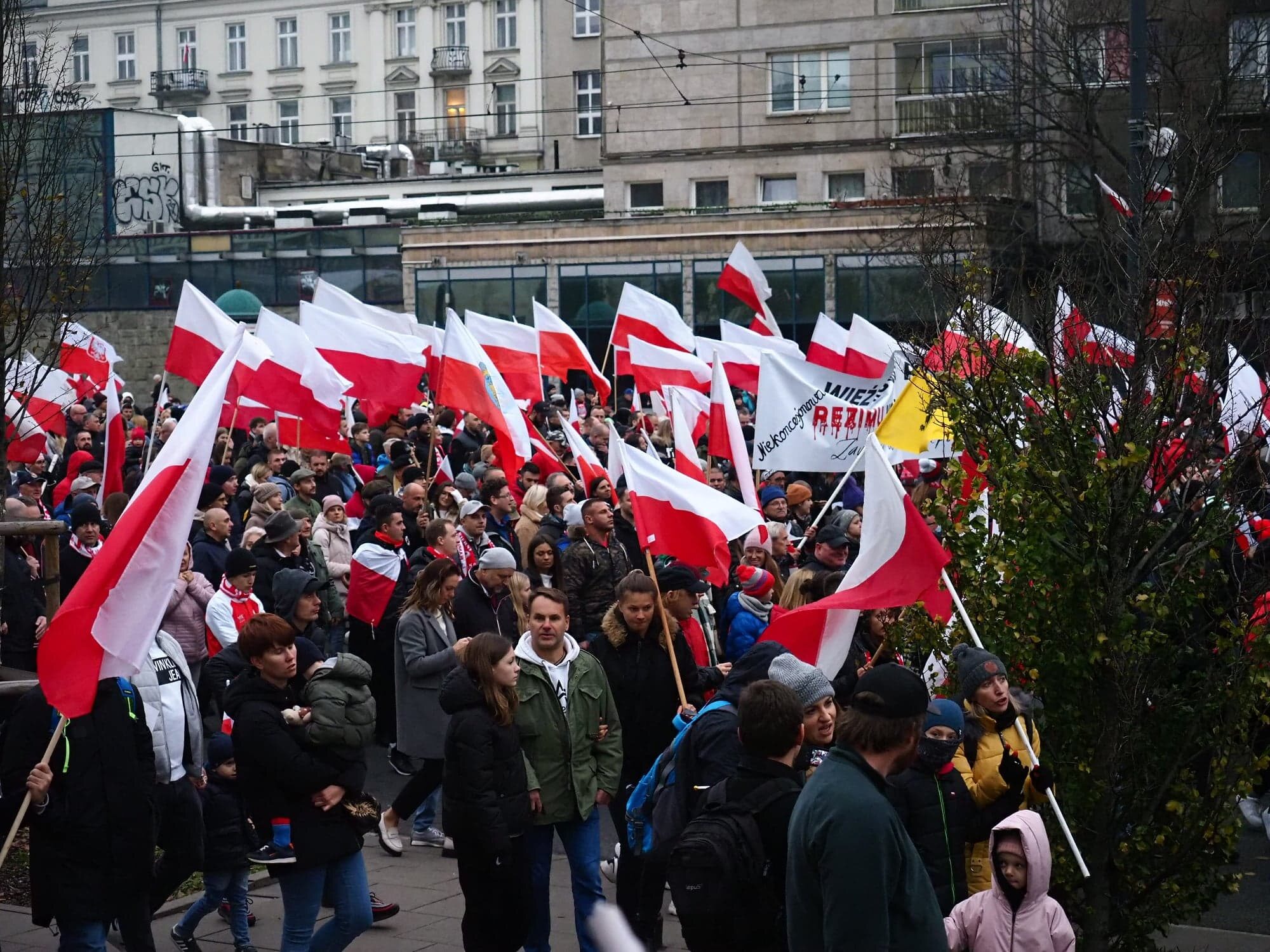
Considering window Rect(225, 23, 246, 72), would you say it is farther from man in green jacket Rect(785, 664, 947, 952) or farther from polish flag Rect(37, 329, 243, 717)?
man in green jacket Rect(785, 664, 947, 952)

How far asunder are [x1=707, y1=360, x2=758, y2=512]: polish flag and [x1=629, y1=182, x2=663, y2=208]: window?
30543 mm

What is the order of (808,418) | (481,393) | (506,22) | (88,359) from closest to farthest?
(808,418) → (481,393) → (88,359) → (506,22)

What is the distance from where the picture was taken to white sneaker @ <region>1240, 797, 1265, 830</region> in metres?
10.3

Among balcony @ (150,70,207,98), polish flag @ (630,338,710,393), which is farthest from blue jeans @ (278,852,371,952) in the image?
balcony @ (150,70,207,98)

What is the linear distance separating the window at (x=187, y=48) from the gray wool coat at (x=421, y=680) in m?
69.3

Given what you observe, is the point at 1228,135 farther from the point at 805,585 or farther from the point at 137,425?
the point at 137,425

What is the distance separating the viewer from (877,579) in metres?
6.81

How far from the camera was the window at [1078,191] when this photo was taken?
27.0m

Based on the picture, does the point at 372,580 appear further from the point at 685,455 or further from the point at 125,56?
the point at 125,56

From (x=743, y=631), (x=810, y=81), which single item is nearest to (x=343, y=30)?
(x=810, y=81)

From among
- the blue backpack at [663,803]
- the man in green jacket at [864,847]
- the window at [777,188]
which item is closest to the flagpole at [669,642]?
the blue backpack at [663,803]

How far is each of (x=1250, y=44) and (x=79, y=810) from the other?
22.8m

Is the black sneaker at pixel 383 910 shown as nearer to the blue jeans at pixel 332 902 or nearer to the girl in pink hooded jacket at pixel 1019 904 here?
the blue jeans at pixel 332 902

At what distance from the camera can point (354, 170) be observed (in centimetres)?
6316
